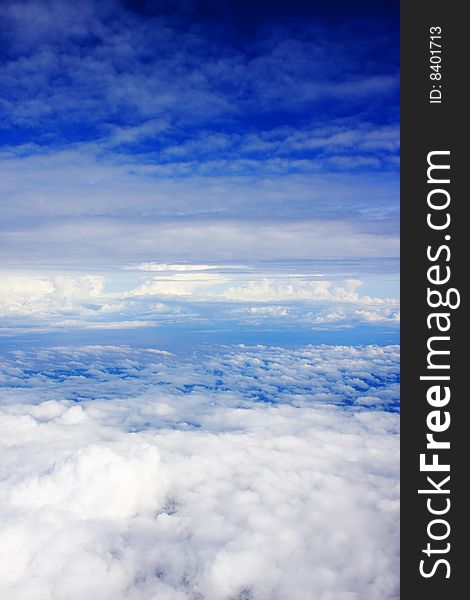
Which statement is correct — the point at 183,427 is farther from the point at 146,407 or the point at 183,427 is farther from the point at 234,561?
the point at 234,561

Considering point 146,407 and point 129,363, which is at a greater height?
point 129,363

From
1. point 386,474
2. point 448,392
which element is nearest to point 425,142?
point 448,392

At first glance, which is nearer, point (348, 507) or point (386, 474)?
point (348, 507)

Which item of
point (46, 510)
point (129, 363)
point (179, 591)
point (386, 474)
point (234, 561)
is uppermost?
point (129, 363)

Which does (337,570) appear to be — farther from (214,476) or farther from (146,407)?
(146,407)

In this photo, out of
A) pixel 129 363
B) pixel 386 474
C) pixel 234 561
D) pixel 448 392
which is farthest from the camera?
pixel 129 363

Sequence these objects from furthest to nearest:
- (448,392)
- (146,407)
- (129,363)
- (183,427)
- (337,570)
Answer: (129,363) < (146,407) < (183,427) < (337,570) < (448,392)
